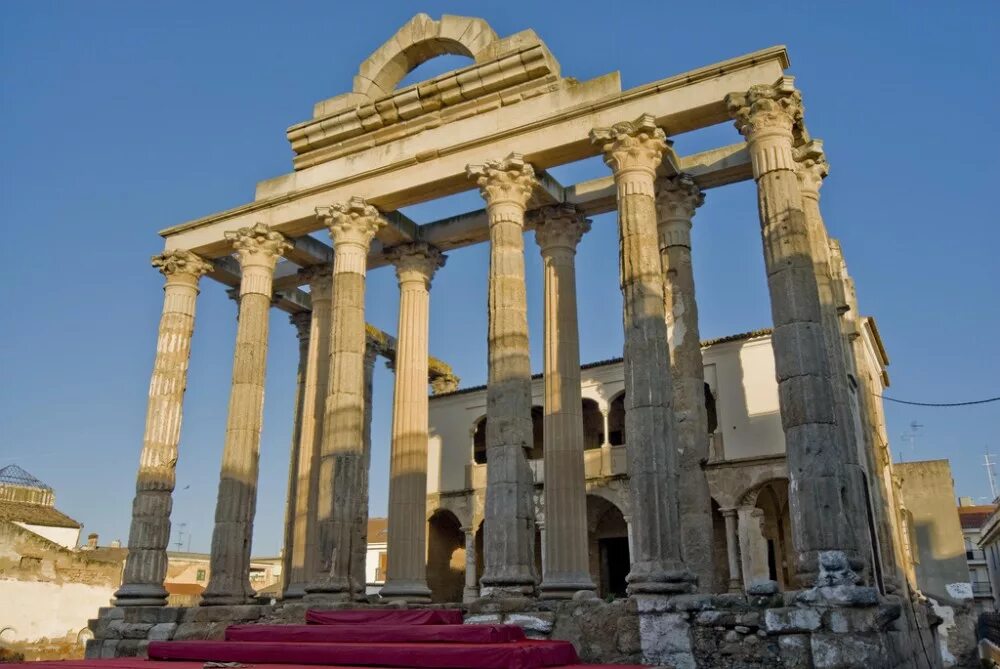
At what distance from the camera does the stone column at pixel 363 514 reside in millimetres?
16708

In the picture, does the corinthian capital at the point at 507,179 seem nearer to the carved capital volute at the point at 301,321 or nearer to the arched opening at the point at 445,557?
the carved capital volute at the point at 301,321

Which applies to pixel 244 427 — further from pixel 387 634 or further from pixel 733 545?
pixel 733 545

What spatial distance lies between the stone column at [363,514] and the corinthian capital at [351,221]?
507 cm

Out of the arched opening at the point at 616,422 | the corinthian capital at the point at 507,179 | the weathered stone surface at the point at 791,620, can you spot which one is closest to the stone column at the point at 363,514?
the corinthian capital at the point at 507,179

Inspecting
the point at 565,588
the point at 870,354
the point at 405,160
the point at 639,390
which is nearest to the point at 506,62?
the point at 405,160

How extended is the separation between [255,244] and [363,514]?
A: 6.90 m

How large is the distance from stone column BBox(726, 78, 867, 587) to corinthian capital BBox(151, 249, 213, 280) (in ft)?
43.7

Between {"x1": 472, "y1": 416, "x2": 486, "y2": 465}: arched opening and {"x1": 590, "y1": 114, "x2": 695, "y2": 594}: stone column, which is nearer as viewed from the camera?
{"x1": 590, "y1": 114, "x2": 695, "y2": 594}: stone column

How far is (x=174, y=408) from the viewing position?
19.8 meters

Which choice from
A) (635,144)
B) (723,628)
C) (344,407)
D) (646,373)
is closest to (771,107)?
(635,144)

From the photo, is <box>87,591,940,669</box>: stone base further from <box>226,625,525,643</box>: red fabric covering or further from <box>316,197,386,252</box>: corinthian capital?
<box>316,197,386,252</box>: corinthian capital

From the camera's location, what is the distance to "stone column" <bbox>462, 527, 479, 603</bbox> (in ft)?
88.0

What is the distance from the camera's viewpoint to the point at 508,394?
15203 millimetres

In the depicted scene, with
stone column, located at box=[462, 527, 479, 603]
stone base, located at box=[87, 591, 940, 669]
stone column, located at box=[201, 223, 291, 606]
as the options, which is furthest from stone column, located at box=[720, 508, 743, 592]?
stone column, located at box=[201, 223, 291, 606]
